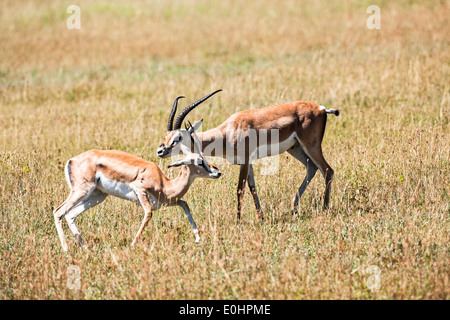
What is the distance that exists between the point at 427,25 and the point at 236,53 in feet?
18.7

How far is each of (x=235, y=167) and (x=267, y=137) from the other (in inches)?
54.5

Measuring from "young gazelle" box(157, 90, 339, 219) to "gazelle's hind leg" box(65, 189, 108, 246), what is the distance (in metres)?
1.39

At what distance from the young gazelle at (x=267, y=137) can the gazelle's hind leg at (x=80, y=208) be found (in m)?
1.39

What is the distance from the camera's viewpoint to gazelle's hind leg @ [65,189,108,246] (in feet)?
21.7

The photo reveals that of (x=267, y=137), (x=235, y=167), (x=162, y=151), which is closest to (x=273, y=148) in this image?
(x=267, y=137)

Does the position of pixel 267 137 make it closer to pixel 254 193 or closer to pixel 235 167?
pixel 254 193

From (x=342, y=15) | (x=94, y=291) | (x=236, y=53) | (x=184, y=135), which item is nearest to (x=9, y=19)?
(x=236, y=53)

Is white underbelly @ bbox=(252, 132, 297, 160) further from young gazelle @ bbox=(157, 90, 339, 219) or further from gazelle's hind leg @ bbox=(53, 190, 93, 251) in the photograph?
gazelle's hind leg @ bbox=(53, 190, 93, 251)

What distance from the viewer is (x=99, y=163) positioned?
6645 millimetres

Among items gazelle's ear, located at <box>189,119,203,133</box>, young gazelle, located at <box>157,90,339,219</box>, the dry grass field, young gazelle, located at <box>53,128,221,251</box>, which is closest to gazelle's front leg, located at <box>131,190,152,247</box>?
young gazelle, located at <box>53,128,221,251</box>

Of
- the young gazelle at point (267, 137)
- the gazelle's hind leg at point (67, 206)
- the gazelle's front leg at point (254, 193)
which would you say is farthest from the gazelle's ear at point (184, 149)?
the gazelle's hind leg at point (67, 206)

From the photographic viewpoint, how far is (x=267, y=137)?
762cm

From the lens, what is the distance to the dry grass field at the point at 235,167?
5.52 m

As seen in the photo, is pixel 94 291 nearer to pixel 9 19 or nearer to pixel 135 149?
pixel 135 149
